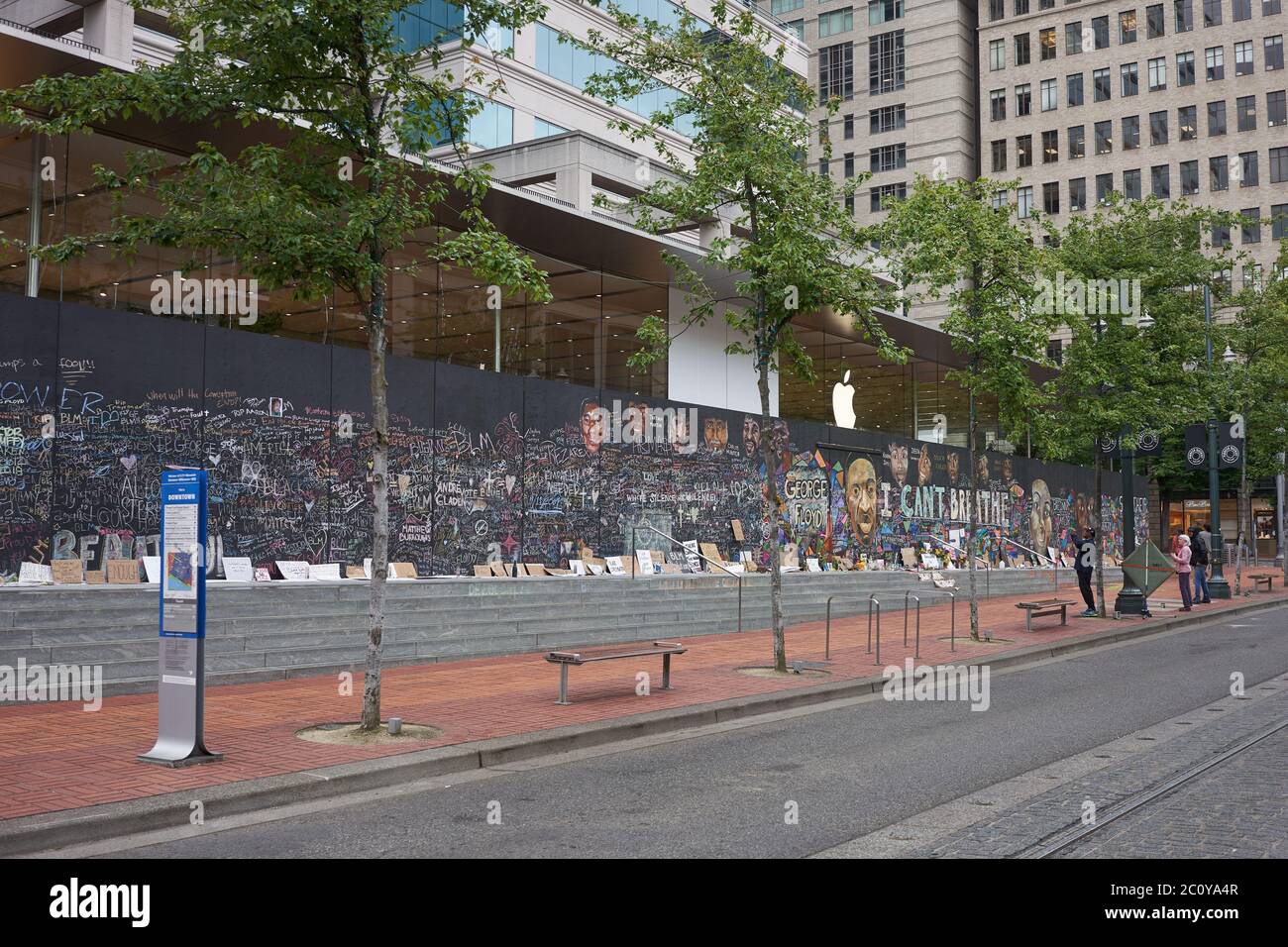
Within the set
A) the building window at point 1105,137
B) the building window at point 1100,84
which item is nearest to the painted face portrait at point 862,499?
the building window at point 1105,137

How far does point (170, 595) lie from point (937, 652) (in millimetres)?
12126

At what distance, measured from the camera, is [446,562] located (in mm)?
20141

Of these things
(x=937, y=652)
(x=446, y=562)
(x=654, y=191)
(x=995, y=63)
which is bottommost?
(x=937, y=652)

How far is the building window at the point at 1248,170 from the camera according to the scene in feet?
222

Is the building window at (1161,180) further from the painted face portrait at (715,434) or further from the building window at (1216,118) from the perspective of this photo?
the painted face portrait at (715,434)

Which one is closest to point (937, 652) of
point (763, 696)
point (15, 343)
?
point (763, 696)

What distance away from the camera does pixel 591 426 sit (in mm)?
23609

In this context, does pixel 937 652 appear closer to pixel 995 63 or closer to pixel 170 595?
pixel 170 595

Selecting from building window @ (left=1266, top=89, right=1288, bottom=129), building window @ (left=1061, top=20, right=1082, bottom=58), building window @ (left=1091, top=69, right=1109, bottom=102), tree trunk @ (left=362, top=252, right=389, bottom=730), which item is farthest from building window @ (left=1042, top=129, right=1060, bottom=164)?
tree trunk @ (left=362, top=252, right=389, bottom=730)

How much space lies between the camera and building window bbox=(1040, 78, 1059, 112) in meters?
73.6

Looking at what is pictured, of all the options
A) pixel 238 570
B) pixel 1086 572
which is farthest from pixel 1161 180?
pixel 238 570

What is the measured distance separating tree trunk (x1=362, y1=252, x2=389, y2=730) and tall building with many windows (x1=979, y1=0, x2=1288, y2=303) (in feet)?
222

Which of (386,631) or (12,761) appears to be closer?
(12,761)
